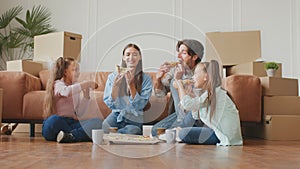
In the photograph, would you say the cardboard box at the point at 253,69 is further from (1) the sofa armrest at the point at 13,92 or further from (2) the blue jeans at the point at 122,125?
(1) the sofa armrest at the point at 13,92

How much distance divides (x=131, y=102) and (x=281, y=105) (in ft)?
4.58

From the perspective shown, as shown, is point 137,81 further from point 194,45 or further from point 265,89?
point 265,89

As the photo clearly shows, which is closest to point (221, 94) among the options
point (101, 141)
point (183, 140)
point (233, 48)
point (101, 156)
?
point (183, 140)

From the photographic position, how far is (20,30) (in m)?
4.44

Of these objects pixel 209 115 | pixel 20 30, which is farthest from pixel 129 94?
pixel 20 30

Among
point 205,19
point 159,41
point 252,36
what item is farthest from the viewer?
point 205,19

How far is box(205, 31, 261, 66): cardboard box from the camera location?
3.19 m

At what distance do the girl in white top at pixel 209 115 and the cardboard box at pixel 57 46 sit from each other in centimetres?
151

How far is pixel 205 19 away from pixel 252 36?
4.35 ft

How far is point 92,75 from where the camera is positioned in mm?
1759

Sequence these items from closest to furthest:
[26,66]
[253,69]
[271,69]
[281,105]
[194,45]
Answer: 1. [194,45]
2. [281,105]
3. [271,69]
4. [253,69]
5. [26,66]

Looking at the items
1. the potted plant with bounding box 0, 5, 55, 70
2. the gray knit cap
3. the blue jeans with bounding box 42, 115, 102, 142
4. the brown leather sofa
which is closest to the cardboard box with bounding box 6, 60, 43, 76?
the brown leather sofa

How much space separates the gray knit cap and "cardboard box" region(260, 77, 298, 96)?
4.23 feet

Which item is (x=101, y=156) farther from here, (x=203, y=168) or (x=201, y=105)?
(x=201, y=105)
